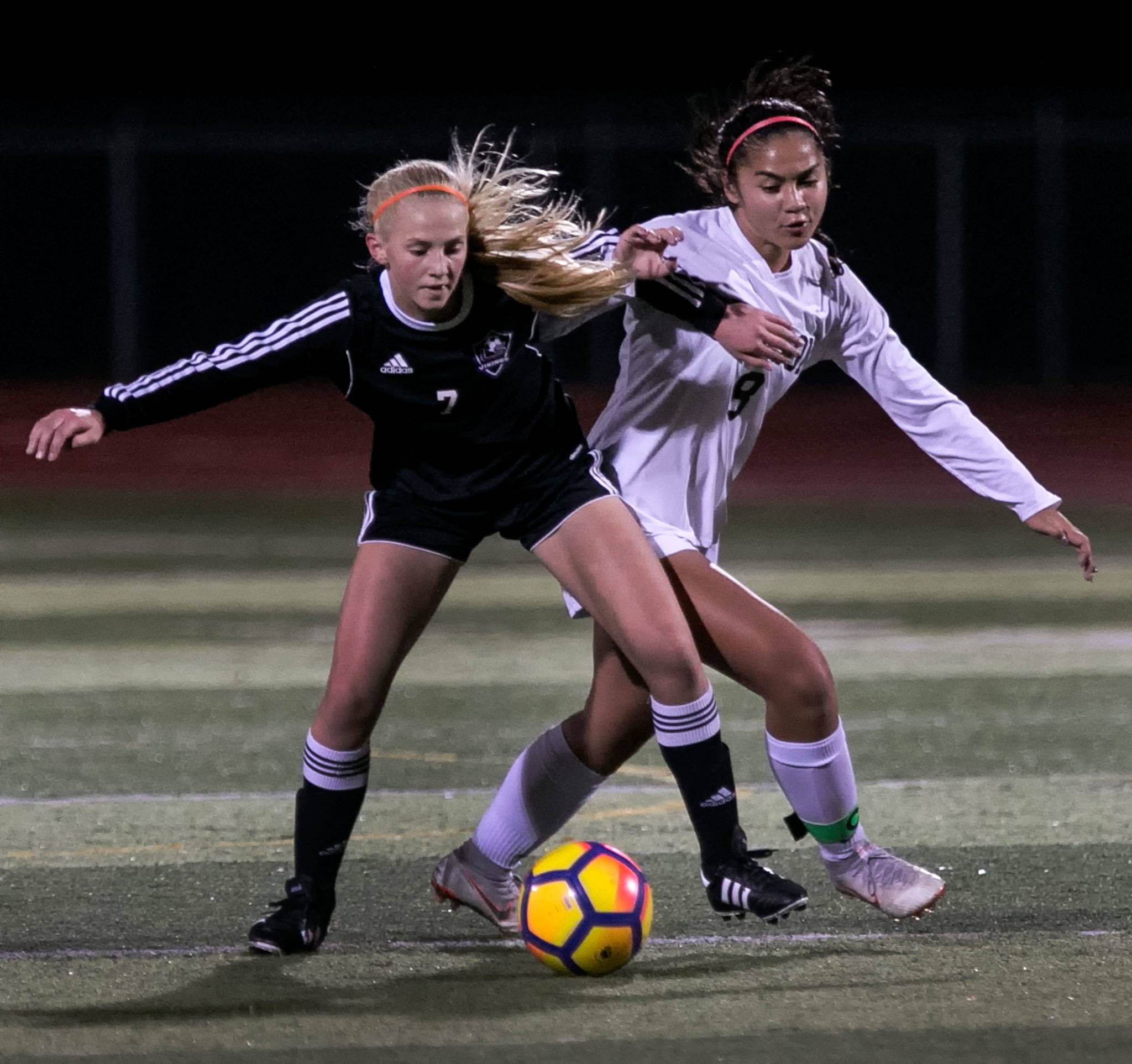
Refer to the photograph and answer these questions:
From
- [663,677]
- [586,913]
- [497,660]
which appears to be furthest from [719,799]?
[497,660]

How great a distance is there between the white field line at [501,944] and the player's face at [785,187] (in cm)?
158

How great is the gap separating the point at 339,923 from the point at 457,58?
81.0ft

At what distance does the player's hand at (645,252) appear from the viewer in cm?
440

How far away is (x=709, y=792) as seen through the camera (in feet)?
14.2

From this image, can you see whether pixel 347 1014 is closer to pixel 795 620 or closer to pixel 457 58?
pixel 795 620

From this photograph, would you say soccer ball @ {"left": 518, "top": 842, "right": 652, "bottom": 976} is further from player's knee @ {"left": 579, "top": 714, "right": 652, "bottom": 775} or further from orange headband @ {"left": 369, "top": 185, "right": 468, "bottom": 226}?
orange headband @ {"left": 369, "top": 185, "right": 468, "bottom": 226}

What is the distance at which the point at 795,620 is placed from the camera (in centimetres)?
1004

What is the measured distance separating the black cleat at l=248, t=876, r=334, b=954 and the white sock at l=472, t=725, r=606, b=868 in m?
0.47

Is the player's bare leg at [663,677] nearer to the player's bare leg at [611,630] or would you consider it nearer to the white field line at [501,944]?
the player's bare leg at [611,630]

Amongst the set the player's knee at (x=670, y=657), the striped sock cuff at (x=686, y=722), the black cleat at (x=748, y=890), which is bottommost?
the black cleat at (x=748, y=890)

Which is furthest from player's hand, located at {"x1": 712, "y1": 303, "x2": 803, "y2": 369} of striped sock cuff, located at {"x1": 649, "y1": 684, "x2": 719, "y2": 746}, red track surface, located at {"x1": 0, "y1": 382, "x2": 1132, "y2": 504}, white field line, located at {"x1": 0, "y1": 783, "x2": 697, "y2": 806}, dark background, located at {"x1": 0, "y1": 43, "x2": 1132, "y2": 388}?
dark background, located at {"x1": 0, "y1": 43, "x2": 1132, "y2": 388}

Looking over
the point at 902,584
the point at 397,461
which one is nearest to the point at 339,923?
the point at 397,461

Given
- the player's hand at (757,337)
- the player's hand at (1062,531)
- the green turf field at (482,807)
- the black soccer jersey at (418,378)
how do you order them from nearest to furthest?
1. the green turf field at (482,807)
2. the black soccer jersey at (418,378)
3. the player's hand at (757,337)
4. the player's hand at (1062,531)

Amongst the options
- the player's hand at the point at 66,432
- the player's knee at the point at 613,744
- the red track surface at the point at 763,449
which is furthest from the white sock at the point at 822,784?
the red track surface at the point at 763,449
